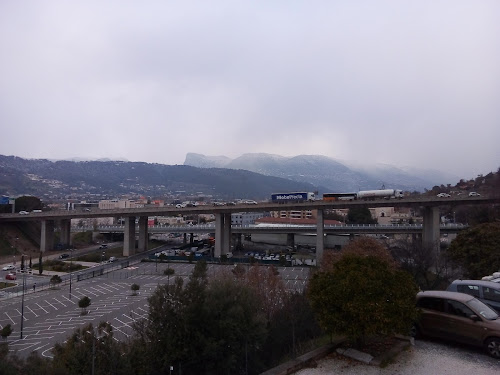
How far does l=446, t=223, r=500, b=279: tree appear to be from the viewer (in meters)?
19.3

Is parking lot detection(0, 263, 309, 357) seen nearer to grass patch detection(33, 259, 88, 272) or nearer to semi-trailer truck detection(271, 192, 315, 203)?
grass patch detection(33, 259, 88, 272)

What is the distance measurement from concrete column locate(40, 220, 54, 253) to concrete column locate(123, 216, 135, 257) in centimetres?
1211

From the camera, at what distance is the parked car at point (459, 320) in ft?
27.2

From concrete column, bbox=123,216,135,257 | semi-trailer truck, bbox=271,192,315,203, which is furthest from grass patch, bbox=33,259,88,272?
semi-trailer truck, bbox=271,192,315,203

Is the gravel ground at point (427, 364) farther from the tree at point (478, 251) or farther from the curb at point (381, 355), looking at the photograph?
the tree at point (478, 251)

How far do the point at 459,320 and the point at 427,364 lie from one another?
4.45 ft

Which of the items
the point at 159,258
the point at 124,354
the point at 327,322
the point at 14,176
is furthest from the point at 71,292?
the point at 14,176

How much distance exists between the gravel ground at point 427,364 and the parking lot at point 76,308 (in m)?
12.7

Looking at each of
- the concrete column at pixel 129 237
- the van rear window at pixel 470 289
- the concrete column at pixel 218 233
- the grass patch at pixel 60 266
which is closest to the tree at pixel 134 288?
the grass patch at pixel 60 266

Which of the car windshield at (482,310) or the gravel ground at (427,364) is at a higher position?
the car windshield at (482,310)

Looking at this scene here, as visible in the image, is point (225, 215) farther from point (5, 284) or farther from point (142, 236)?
point (5, 284)

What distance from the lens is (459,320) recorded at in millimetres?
8750

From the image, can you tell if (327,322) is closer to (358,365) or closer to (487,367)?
(358,365)

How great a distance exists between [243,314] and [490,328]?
19.6 feet
